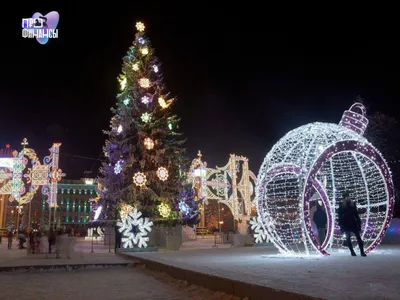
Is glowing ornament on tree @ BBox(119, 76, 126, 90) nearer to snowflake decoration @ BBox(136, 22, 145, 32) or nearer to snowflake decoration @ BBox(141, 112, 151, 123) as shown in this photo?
snowflake decoration @ BBox(141, 112, 151, 123)

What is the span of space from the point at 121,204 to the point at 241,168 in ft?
85.2

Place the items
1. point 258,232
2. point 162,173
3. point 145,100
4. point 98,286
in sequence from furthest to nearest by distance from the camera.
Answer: point 145,100 < point 162,173 < point 258,232 < point 98,286

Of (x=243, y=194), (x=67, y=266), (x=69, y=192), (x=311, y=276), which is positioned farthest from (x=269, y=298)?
(x=69, y=192)

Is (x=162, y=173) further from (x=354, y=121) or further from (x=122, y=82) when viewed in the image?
(x=354, y=121)

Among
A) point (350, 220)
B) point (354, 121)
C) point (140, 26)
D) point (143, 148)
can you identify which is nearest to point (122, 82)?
point (140, 26)

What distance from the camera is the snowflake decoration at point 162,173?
22405mm

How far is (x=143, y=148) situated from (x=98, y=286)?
48.6ft

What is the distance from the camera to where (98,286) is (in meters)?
8.22

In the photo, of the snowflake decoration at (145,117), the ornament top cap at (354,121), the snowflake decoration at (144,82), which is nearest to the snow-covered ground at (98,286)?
the ornament top cap at (354,121)

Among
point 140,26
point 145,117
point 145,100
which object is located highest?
point 140,26

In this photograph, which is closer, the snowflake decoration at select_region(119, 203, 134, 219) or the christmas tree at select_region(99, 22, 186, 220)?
the snowflake decoration at select_region(119, 203, 134, 219)

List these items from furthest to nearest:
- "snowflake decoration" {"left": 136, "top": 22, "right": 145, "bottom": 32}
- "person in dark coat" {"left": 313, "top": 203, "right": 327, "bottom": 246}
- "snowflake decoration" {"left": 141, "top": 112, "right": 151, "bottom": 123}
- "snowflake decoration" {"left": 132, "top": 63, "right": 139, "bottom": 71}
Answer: "snowflake decoration" {"left": 136, "top": 22, "right": 145, "bottom": 32} < "snowflake decoration" {"left": 132, "top": 63, "right": 139, "bottom": 71} < "snowflake decoration" {"left": 141, "top": 112, "right": 151, "bottom": 123} < "person in dark coat" {"left": 313, "top": 203, "right": 327, "bottom": 246}

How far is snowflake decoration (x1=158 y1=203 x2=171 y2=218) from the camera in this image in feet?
72.7

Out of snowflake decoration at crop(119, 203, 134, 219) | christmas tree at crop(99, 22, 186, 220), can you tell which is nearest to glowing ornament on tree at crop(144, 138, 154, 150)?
christmas tree at crop(99, 22, 186, 220)
